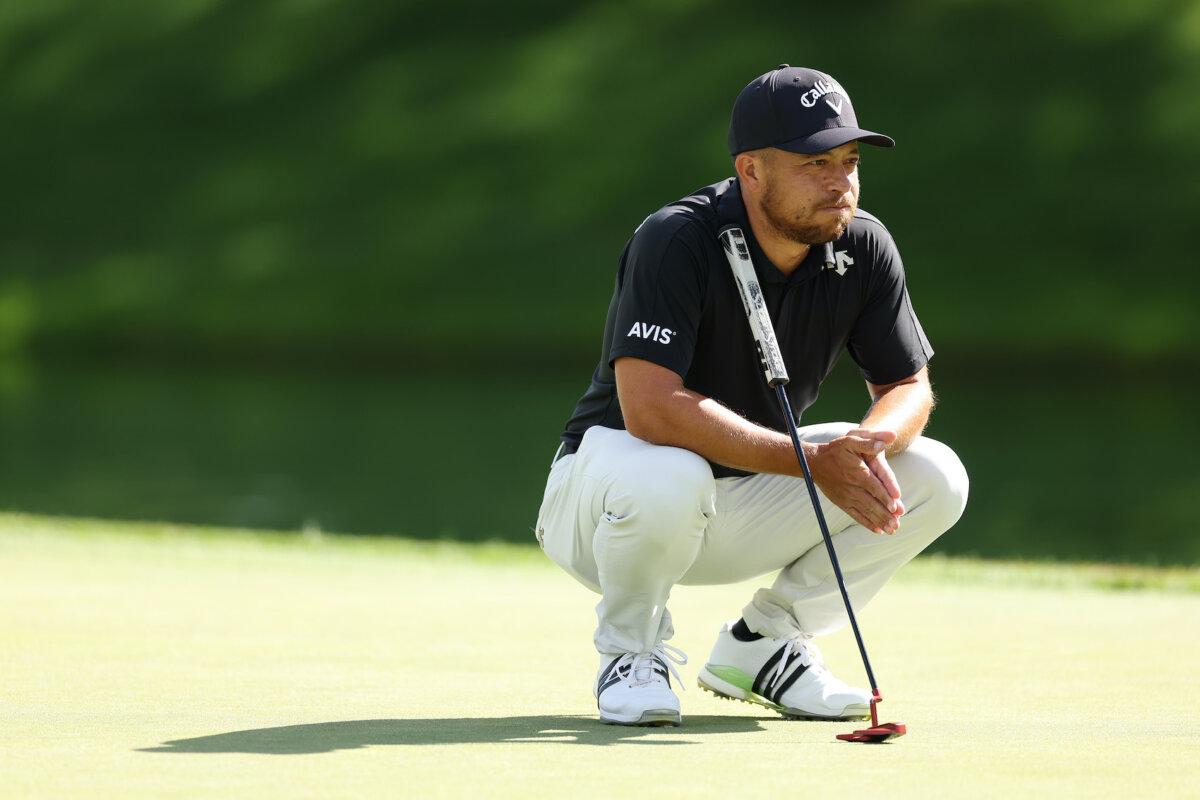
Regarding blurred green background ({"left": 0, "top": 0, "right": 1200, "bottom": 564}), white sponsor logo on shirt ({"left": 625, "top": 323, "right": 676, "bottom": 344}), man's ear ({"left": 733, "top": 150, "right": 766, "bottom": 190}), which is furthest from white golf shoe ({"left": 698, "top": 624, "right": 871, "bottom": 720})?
blurred green background ({"left": 0, "top": 0, "right": 1200, "bottom": 564})

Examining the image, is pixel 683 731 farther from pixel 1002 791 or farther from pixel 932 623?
pixel 932 623

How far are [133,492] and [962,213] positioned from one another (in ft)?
59.8

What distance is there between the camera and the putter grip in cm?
347

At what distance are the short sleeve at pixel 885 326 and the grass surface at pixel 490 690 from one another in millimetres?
668

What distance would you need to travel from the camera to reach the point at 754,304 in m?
3.49

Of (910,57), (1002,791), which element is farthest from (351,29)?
(1002,791)

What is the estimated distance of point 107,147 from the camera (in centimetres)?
3278

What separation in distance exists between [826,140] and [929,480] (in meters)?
0.70

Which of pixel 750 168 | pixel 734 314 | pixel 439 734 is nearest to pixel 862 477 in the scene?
pixel 734 314

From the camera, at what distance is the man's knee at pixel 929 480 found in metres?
3.64

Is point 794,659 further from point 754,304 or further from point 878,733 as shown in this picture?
point 754,304

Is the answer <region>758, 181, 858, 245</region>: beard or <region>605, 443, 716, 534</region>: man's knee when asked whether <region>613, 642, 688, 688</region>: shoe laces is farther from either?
<region>758, 181, 858, 245</region>: beard

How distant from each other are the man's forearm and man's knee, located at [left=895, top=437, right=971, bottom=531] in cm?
4

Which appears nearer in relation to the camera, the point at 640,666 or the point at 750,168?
the point at 640,666
